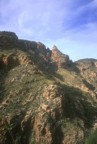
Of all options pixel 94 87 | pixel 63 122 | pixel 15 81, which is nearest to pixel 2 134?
pixel 63 122

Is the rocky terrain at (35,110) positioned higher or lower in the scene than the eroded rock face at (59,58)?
lower

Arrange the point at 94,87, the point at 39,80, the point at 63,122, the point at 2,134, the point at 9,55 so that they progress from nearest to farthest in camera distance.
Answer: the point at 2,134, the point at 63,122, the point at 39,80, the point at 9,55, the point at 94,87

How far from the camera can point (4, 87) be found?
78938mm

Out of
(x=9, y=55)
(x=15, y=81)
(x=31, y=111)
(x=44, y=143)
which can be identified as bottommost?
(x=44, y=143)

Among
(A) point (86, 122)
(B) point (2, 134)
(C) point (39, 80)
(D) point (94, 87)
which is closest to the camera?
(B) point (2, 134)

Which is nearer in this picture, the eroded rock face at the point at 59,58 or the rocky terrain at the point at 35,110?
the rocky terrain at the point at 35,110

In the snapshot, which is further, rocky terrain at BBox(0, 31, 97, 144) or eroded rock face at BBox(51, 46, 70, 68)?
eroded rock face at BBox(51, 46, 70, 68)

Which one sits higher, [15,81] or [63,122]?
[15,81]

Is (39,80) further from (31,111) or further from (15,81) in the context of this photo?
(31,111)

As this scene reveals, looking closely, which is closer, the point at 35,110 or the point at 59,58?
the point at 35,110

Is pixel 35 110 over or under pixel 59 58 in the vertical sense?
under

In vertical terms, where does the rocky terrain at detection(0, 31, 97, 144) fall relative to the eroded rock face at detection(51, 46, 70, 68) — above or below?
below

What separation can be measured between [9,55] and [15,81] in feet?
34.9

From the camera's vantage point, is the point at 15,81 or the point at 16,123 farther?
the point at 15,81
